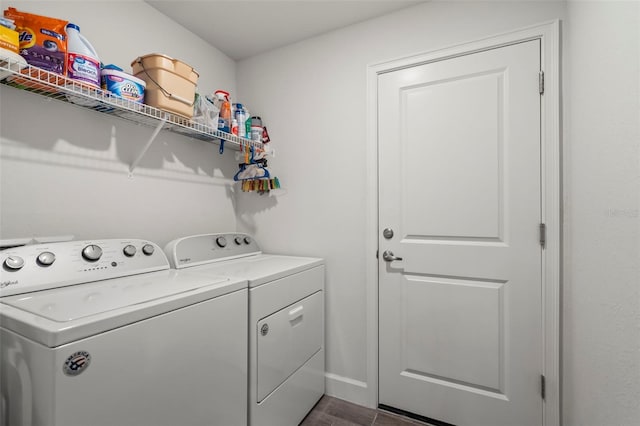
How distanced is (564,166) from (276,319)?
159 centimetres

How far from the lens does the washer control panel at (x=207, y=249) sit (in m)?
1.56

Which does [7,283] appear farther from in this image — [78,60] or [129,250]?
[78,60]

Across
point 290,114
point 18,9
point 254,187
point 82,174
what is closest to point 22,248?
point 82,174

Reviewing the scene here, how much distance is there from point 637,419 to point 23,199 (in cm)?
217

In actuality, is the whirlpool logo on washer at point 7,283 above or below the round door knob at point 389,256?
above

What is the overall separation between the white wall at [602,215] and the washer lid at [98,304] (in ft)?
4.10

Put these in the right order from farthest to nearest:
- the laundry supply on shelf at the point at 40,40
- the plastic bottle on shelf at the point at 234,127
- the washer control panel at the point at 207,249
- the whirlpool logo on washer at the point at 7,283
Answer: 1. the plastic bottle on shelf at the point at 234,127
2. the washer control panel at the point at 207,249
3. the laundry supply on shelf at the point at 40,40
4. the whirlpool logo on washer at the point at 7,283

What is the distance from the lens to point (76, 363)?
73 cm

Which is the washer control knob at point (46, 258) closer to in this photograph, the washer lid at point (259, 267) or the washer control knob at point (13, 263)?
the washer control knob at point (13, 263)

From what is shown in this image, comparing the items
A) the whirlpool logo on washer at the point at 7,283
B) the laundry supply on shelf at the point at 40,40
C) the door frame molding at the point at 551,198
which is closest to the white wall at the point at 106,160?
the laundry supply on shelf at the point at 40,40

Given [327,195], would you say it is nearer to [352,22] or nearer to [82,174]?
[352,22]

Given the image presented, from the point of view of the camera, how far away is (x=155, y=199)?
1736 mm

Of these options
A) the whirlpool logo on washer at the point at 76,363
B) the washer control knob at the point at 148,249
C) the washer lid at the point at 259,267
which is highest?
the washer control knob at the point at 148,249

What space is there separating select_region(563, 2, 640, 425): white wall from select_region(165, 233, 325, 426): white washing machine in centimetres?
123
